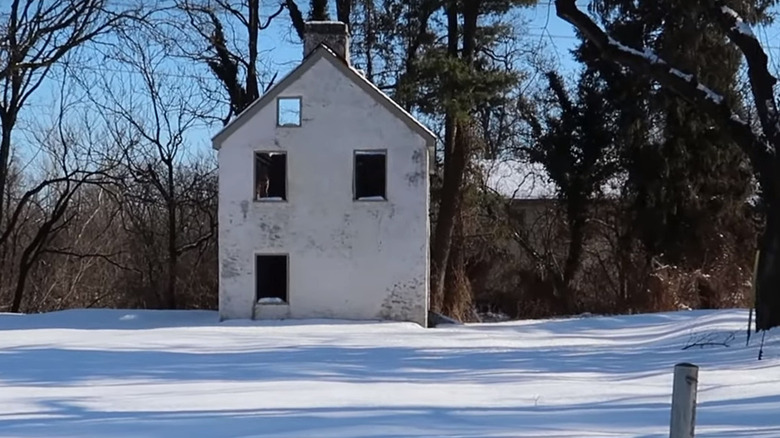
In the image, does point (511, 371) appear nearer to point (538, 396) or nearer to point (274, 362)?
point (538, 396)

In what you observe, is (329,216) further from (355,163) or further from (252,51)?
(252,51)

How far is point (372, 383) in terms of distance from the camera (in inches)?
436

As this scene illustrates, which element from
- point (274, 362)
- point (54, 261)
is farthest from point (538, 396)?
point (54, 261)

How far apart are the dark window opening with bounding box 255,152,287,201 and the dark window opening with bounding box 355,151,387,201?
1.74 m

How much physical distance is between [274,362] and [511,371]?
3.44 metres

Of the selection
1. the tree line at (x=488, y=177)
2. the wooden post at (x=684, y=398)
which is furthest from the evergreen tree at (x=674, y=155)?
the wooden post at (x=684, y=398)

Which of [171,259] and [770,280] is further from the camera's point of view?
[171,259]

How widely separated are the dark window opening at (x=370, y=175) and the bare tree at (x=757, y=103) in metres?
8.38

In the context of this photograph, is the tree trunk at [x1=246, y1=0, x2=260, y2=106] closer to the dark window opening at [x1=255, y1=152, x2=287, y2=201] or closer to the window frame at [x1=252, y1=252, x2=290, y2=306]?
the dark window opening at [x1=255, y1=152, x2=287, y2=201]

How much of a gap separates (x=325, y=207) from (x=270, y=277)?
6.92 feet

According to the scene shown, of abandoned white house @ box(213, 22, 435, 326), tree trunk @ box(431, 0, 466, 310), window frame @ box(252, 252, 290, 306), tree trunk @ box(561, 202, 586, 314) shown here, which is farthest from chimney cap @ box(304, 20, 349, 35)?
tree trunk @ box(561, 202, 586, 314)

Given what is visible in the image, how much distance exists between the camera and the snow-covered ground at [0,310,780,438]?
7.94 metres

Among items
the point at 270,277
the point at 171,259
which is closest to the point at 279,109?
the point at 270,277

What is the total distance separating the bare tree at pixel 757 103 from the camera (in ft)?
47.3
